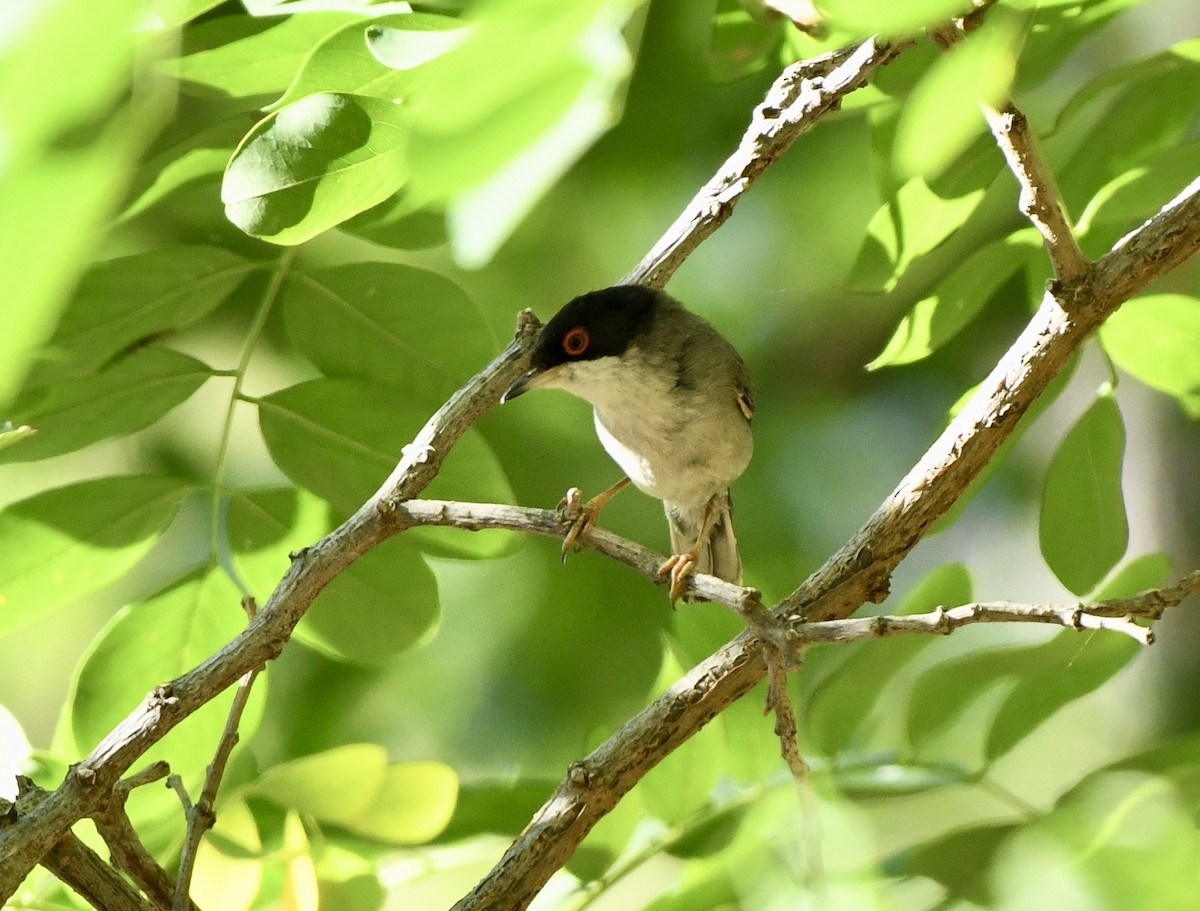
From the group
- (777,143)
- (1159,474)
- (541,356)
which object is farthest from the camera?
(1159,474)

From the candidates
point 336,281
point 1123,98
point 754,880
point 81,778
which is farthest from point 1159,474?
point 81,778

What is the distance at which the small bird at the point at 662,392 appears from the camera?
1.72m

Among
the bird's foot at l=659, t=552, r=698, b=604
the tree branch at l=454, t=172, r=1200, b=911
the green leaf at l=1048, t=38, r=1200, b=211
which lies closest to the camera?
the tree branch at l=454, t=172, r=1200, b=911

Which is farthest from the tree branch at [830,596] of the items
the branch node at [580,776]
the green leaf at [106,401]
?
the green leaf at [106,401]

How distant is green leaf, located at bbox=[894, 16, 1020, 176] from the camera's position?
1.10 feet

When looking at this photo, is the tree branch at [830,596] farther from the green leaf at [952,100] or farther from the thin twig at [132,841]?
the green leaf at [952,100]

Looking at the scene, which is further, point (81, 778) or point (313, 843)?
point (313, 843)

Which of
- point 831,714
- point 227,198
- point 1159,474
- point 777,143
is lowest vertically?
point 1159,474

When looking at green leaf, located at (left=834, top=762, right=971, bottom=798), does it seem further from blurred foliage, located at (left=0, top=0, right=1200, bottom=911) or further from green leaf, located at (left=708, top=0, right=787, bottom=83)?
green leaf, located at (left=708, top=0, right=787, bottom=83)

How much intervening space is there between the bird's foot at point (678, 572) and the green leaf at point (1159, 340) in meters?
0.67

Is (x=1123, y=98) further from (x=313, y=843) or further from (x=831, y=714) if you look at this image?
(x=313, y=843)

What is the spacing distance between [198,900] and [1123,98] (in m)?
1.71

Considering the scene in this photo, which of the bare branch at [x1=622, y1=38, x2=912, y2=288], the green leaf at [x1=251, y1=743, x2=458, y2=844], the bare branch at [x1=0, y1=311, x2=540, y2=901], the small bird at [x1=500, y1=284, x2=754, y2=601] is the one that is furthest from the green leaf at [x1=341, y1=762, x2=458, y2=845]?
the bare branch at [x1=622, y1=38, x2=912, y2=288]

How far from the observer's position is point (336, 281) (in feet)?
5.38
